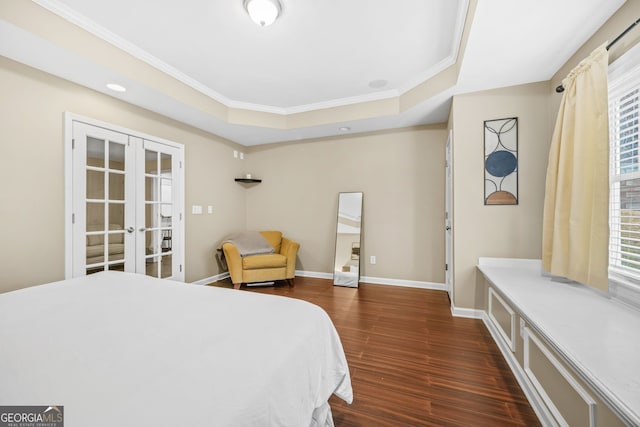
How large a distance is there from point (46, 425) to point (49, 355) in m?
0.39

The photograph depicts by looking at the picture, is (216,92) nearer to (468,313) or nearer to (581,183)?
(581,183)

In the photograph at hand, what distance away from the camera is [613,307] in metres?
1.56

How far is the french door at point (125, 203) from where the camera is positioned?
267 centimetres

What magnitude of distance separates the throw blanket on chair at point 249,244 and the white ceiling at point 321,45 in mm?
1898

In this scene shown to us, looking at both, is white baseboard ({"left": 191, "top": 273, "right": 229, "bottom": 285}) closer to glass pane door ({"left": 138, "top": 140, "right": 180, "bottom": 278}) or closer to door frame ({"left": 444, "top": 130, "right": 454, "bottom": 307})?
glass pane door ({"left": 138, "top": 140, "right": 180, "bottom": 278})

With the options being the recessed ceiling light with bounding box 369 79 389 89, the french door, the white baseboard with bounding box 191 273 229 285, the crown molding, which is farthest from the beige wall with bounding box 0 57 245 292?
the recessed ceiling light with bounding box 369 79 389 89

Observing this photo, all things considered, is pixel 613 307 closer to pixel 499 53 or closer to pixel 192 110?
pixel 499 53

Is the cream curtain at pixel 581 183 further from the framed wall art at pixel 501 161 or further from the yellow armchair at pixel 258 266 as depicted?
the yellow armchair at pixel 258 266

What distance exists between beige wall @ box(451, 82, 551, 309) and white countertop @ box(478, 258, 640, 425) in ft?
1.91

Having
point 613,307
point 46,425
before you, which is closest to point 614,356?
point 613,307

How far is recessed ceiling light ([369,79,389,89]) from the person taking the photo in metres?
3.20

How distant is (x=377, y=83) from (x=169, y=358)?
11.1 feet

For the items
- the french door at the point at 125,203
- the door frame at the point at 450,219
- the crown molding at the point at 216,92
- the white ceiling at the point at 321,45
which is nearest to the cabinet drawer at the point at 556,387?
the door frame at the point at 450,219

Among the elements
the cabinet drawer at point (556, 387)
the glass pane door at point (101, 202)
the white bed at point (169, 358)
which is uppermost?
the glass pane door at point (101, 202)
